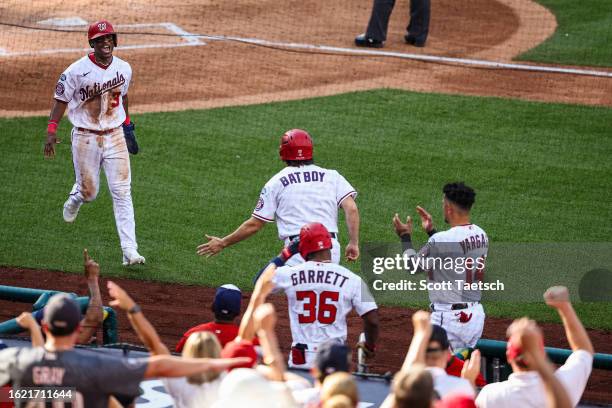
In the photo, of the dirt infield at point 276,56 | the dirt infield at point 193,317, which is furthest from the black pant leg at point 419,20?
the dirt infield at point 193,317

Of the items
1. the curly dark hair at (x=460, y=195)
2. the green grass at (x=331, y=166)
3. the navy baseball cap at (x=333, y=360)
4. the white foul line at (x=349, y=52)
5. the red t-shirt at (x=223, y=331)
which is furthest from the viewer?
the white foul line at (x=349, y=52)

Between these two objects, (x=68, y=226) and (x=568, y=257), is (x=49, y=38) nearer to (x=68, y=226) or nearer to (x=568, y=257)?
(x=68, y=226)

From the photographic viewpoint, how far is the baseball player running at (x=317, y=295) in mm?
6047

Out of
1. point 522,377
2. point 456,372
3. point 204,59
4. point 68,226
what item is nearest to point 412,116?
point 204,59

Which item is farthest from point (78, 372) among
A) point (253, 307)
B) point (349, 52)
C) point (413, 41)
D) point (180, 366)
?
point (413, 41)

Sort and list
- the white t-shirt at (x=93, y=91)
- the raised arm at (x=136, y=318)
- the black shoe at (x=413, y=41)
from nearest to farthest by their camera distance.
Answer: the raised arm at (x=136, y=318)
the white t-shirt at (x=93, y=91)
the black shoe at (x=413, y=41)

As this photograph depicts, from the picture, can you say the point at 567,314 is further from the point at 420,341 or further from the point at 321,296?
the point at 321,296

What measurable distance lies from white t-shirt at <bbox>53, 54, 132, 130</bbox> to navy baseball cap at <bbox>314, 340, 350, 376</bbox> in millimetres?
5213

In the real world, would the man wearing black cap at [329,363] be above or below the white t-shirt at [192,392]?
above

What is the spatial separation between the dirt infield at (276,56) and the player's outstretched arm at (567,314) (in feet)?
30.6

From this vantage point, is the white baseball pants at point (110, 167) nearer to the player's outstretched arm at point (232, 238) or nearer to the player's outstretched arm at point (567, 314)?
the player's outstretched arm at point (232, 238)

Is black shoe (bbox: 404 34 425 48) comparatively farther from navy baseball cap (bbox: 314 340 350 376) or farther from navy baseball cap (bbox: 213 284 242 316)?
navy baseball cap (bbox: 314 340 350 376)

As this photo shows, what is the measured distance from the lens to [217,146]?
12.2 m

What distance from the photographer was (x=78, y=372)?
419 centimetres
